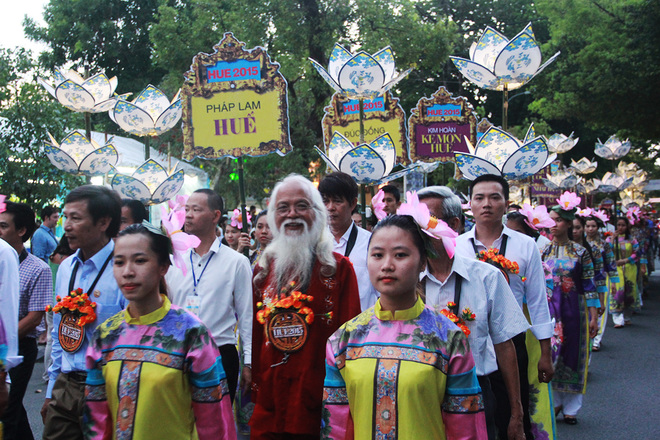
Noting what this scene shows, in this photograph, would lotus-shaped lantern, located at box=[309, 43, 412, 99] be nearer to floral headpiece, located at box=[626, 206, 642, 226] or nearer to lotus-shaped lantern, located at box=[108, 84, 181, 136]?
lotus-shaped lantern, located at box=[108, 84, 181, 136]

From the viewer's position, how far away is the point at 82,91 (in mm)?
7758

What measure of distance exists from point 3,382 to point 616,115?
18592mm

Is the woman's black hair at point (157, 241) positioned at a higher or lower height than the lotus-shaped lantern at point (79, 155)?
lower

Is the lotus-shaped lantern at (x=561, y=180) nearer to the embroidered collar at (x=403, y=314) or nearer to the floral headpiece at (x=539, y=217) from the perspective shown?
the floral headpiece at (x=539, y=217)

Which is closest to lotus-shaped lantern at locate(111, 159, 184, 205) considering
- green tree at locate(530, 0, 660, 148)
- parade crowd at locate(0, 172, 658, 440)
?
parade crowd at locate(0, 172, 658, 440)

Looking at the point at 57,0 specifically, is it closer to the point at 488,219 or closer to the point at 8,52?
the point at 8,52

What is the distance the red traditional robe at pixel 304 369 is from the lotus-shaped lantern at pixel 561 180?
48.2ft

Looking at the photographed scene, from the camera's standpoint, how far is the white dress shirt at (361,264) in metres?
4.05

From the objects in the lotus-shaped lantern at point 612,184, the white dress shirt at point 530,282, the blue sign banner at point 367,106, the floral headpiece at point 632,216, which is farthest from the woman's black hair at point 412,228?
the lotus-shaped lantern at point 612,184

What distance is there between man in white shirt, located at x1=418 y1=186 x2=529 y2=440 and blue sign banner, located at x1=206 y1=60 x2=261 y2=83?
4323 millimetres

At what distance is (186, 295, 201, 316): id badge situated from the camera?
13.4 ft

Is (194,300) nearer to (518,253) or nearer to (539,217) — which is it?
(518,253)

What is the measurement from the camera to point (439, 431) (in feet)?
8.14

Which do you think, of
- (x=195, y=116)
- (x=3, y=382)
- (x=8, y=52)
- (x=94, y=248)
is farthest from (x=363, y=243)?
(x=8, y=52)
